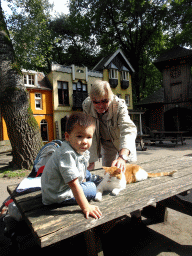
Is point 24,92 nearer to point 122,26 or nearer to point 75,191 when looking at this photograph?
point 75,191

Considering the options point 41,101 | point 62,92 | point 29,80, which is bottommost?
point 41,101

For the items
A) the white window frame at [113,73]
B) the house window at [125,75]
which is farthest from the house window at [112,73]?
the house window at [125,75]

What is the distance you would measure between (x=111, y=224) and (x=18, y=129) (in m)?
5.30

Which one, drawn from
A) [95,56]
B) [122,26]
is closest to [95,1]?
[122,26]

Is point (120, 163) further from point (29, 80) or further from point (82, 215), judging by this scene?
point (29, 80)

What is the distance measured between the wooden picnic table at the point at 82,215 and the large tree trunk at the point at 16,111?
4406 millimetres

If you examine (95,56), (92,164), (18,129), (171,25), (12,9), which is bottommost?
(92,164)

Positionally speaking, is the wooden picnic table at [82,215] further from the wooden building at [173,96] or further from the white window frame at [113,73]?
the white window frame at [113,73]

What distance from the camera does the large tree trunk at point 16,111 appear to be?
6.32 m

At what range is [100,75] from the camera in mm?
20547

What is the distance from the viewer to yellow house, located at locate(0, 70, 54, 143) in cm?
1662

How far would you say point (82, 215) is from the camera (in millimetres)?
1453

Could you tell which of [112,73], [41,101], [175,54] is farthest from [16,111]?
[175,54]

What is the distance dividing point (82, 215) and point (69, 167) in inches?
15.2
